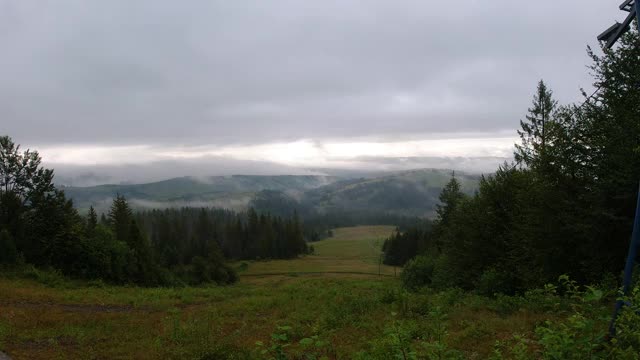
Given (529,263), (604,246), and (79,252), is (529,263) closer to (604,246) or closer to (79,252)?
(604,246)

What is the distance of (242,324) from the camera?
18.0 meters

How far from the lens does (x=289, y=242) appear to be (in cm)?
13850

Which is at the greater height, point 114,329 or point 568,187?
point 568,187

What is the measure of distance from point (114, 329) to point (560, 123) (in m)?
26.0

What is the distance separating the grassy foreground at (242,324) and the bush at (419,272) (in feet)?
75.3

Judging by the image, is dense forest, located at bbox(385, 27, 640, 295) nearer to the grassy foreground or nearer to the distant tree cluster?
the grassy foreground

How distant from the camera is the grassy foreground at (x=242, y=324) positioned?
12391 millimetres

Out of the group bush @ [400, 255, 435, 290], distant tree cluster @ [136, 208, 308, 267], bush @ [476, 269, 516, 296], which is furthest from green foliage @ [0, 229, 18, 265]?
distant tree cluster @ [136, 208, 308, 267]

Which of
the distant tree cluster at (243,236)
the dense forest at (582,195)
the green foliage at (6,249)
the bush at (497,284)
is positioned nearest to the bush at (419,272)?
the dense forest at (582,195)

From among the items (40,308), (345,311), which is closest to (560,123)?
(345,311)

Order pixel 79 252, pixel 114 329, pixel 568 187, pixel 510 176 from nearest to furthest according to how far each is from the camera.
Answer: pixel 114 329 < pixel 568 187 < pixel 510 176 < pixel 79 252

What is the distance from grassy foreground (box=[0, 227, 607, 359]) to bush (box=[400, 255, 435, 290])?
22948mm

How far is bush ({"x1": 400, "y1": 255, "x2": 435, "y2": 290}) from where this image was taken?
1825 inches

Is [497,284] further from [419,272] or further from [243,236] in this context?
[243,236]
